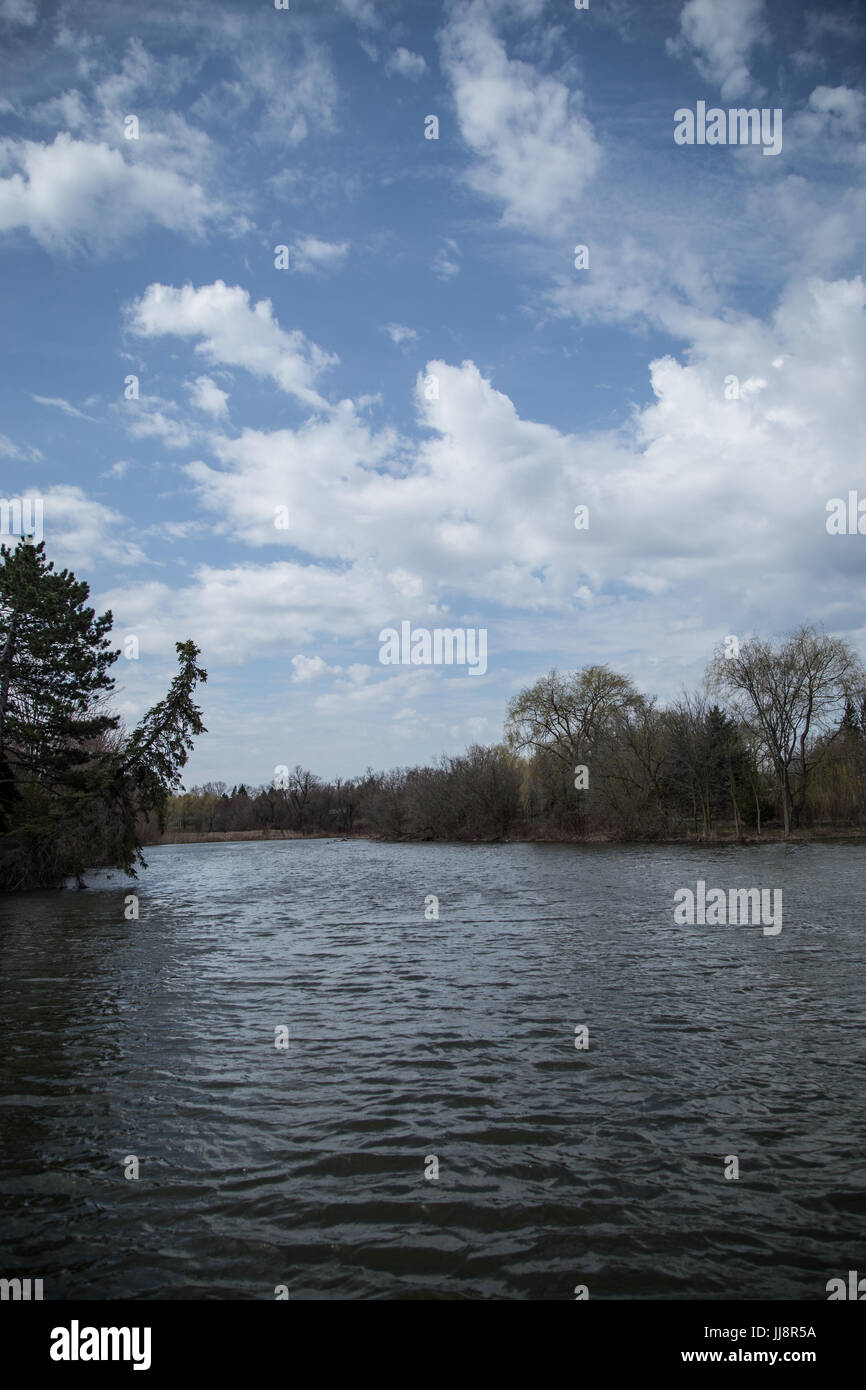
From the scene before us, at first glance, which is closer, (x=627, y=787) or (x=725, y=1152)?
(x=725, y=1152)

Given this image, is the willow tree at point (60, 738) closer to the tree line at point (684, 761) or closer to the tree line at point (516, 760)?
the tree line at point (516, 760)

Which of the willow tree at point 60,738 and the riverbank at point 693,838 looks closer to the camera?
the willow tree at point 60,738

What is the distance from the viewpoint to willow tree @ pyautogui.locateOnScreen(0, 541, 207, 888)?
100.0 feet

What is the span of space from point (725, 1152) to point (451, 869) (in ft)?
115

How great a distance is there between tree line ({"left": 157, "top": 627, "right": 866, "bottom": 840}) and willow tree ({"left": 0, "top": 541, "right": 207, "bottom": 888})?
55.3 feet

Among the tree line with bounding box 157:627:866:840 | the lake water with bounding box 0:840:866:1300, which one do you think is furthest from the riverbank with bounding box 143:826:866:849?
the lake water with bounding box 0:840:866:1300

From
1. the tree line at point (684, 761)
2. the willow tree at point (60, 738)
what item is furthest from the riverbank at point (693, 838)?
the willow tree at point (60, 738)

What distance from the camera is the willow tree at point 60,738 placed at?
3047 centimetres

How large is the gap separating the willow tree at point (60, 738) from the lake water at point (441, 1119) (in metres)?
15.2

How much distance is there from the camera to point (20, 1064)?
9383 millimetres

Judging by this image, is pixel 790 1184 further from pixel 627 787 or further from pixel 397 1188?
pixel 627 787
